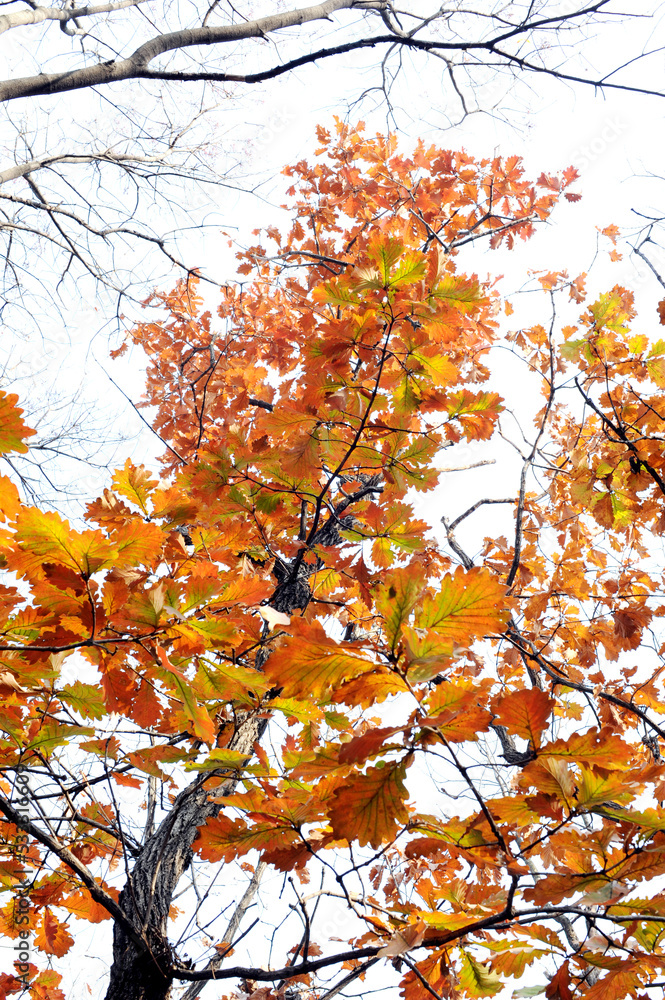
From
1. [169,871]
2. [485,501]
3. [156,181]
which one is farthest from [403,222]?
[169,871]

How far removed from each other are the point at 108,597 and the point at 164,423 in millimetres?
3695

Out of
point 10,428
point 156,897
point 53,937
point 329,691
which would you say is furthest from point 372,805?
point 53,937

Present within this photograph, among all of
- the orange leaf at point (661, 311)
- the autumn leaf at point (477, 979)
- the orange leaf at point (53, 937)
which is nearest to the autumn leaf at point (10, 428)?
the autumn leaf at point (477, 979)

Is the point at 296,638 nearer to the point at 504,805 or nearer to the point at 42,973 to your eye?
the point at 504,805

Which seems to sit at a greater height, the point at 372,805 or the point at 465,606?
the point at 465,606

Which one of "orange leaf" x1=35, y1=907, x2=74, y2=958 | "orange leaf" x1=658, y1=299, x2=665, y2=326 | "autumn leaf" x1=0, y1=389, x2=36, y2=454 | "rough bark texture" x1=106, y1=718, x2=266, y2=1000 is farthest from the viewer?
"orange leaf" x1=658, y1=299, x2=665, y2=326

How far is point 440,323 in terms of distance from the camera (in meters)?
1.63

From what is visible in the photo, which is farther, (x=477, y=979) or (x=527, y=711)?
(x=477, y=979)

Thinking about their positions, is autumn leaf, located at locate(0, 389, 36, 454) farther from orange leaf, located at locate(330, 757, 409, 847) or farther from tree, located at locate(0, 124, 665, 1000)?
orange leaf, located at locate(330, 757, 409, 847)

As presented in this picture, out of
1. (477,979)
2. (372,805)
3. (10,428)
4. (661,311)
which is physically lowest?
(477,979)

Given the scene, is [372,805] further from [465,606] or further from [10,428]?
[10,428]

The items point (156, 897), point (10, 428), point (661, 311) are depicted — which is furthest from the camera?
point (661, 311)

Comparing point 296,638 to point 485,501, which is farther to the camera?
point 485,501

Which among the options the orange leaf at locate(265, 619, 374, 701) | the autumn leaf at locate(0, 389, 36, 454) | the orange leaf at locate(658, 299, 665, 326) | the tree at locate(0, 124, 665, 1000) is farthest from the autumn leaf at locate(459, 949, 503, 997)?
the orange leaf at locate(658, 299, 665, 326)
